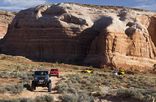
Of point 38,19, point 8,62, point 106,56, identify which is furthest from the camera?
point 38,19

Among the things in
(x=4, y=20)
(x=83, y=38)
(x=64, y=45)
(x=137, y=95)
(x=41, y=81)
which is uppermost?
(x=4, y=20)

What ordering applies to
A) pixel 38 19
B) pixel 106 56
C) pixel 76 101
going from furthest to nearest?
1. pixel 38 19
2. pixel 106 56
3. pixel 76 101

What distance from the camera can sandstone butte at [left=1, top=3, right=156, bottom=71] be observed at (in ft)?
225

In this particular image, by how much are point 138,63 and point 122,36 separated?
4290mm

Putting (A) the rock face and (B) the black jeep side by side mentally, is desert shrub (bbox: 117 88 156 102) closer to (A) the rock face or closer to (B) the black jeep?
(B) the black jeep

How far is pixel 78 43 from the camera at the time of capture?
70.6m

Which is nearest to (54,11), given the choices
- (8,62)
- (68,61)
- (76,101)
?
(68,61)

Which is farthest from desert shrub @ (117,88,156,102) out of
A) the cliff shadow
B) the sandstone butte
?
the cliff shadow

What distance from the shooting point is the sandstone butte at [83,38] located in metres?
68.6

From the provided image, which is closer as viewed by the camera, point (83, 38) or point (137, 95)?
point (137, 95)

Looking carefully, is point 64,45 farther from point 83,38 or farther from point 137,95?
point 137,95

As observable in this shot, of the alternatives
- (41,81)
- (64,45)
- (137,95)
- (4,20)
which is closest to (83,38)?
(64,45)

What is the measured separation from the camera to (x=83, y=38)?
70875 millimetres

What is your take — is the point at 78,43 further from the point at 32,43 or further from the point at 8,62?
the point at 8,62
